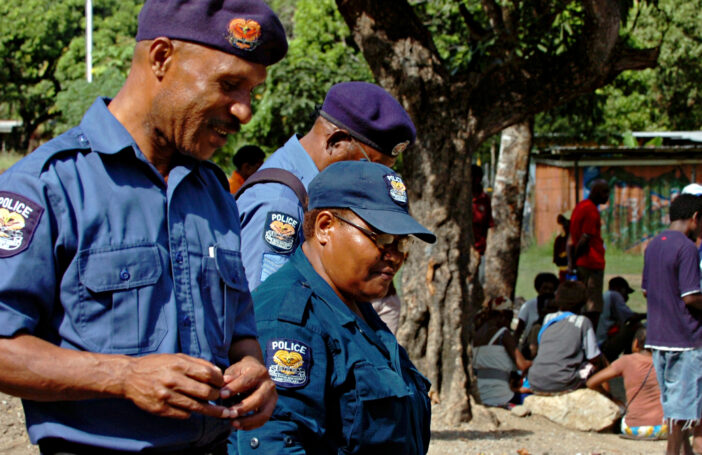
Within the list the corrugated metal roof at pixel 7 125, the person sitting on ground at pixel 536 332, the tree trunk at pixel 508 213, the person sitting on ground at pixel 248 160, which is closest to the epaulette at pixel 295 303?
the person sitting on ground at pixel 248 160

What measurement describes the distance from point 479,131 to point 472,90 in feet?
1.17

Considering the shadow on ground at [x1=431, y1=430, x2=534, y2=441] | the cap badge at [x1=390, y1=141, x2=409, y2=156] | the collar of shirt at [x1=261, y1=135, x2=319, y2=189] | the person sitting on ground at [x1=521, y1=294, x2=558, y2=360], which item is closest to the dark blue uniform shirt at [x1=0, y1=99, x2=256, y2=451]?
the collar of shirt at [x1=261, y1=135, x2=319, y2=189]

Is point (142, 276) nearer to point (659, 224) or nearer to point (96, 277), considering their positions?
point (96, 277)

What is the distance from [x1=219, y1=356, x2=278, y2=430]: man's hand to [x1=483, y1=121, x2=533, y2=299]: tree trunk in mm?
10182

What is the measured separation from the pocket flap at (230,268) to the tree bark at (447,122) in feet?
16.0

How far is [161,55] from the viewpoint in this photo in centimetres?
179

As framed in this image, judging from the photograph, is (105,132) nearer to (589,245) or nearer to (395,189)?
(395,189)

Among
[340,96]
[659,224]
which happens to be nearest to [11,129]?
[659,224]

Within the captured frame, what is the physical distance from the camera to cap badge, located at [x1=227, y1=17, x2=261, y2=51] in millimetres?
1810

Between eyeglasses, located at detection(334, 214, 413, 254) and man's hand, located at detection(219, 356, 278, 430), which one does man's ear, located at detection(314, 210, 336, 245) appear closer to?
eyeglasses, located at detection(334, 214, 413, 254)

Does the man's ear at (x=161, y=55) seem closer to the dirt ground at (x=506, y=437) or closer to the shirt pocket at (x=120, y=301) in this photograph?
the shirt pocket at (x=120, y=301)

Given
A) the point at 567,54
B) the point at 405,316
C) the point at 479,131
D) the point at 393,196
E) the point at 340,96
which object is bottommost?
the point at 405,316

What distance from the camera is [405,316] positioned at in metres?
→ 6.84

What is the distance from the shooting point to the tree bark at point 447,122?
6605 mm
